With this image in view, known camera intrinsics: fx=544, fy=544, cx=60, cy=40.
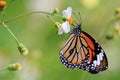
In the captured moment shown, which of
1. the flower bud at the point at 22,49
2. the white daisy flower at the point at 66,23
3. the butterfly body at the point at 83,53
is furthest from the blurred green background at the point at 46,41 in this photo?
the flower bud at the point at 22,49

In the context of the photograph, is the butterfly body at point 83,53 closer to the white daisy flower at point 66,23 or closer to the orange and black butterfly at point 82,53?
the orange and black butterfly at point 82,53

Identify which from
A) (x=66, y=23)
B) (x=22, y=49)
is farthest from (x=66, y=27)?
(x=22, y=49)

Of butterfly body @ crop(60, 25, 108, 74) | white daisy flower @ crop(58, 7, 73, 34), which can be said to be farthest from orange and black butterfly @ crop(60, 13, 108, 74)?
white daisy flower @ crop(58, 7, 73, 34)

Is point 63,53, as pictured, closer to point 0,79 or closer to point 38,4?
point 0,79

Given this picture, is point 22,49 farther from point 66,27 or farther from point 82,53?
point 82,53

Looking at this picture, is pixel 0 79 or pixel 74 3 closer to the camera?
pixel 0 79

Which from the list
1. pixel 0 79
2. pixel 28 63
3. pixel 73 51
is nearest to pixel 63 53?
pixel 73 51
